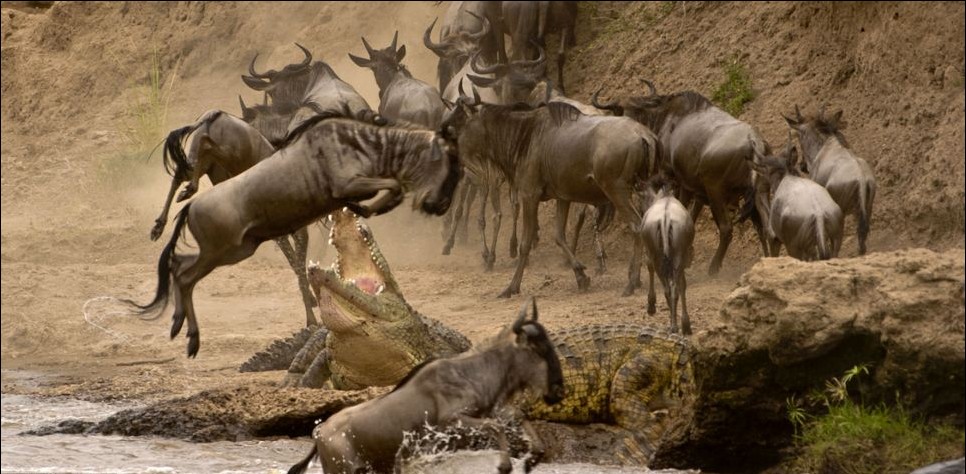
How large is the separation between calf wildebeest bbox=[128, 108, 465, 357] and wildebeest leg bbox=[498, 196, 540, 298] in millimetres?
5248

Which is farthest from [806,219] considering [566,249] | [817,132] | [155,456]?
[155,456]

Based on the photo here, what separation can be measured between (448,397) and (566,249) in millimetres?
7503

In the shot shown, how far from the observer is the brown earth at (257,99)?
41.0ft

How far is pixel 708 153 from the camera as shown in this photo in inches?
524

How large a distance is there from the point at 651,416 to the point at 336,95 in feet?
24.1

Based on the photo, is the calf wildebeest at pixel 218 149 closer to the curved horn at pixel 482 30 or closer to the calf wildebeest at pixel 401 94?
the calf wildebeest at pixel 401 94

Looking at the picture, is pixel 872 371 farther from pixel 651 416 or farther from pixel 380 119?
pixel 380 119

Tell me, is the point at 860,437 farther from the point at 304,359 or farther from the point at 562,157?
the point at 562,157

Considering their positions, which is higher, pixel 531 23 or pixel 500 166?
pixel 531 23

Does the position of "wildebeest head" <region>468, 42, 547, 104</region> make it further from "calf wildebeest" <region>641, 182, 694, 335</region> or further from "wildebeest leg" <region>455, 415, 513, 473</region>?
"wildebeest leg" <region>455, 415, 513, 473</region>

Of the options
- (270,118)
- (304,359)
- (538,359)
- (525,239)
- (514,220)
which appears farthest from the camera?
(514,220)

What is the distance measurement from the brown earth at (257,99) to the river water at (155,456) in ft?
4.77

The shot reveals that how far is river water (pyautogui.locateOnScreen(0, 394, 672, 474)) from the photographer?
8266mm

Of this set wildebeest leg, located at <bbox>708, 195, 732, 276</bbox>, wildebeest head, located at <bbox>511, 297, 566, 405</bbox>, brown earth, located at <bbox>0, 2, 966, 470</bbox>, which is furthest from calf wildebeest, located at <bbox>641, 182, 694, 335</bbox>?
wildebeest head, located at <bbox>511, 297, 566, 405</bbox>
